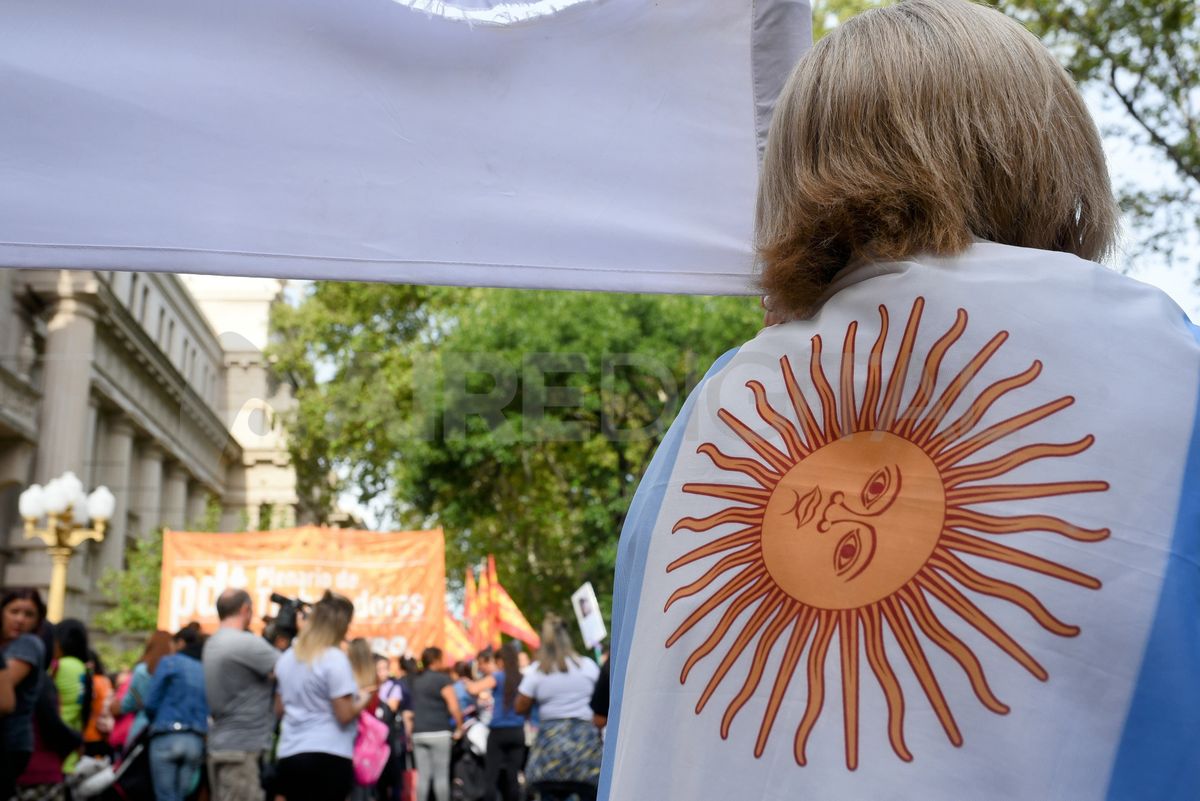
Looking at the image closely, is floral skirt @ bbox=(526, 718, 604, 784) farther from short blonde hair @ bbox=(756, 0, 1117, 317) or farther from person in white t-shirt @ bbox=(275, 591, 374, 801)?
short blonde hair @ bbox=(756, 0, 1117, 317)

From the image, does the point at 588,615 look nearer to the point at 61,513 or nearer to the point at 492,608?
the point at 492,608

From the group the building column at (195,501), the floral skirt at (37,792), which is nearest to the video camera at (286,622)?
the floral skirt at (37,792)

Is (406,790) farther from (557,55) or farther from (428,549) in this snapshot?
(557,55)

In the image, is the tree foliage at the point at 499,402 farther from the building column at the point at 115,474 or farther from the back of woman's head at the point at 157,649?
the back of woman's head at the point at 157,649

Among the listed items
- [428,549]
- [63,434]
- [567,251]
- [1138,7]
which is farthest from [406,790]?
[63,434]

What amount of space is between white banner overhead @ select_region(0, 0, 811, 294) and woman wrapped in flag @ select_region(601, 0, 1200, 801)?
0.52m

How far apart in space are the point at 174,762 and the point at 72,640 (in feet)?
3.58

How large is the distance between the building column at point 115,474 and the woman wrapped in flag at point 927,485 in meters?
37.5

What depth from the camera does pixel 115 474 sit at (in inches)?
1526

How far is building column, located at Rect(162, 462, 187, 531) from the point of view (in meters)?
42.5

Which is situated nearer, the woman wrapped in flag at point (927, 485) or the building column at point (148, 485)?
the woman wrapped in flag at point (927, 485)

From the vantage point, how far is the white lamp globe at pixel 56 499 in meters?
15.0

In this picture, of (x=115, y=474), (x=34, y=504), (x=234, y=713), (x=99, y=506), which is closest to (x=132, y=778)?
(x=234, y=713)

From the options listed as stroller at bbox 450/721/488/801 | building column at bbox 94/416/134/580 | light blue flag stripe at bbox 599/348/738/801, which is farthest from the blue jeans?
building column at bbox 94/416/134/580
